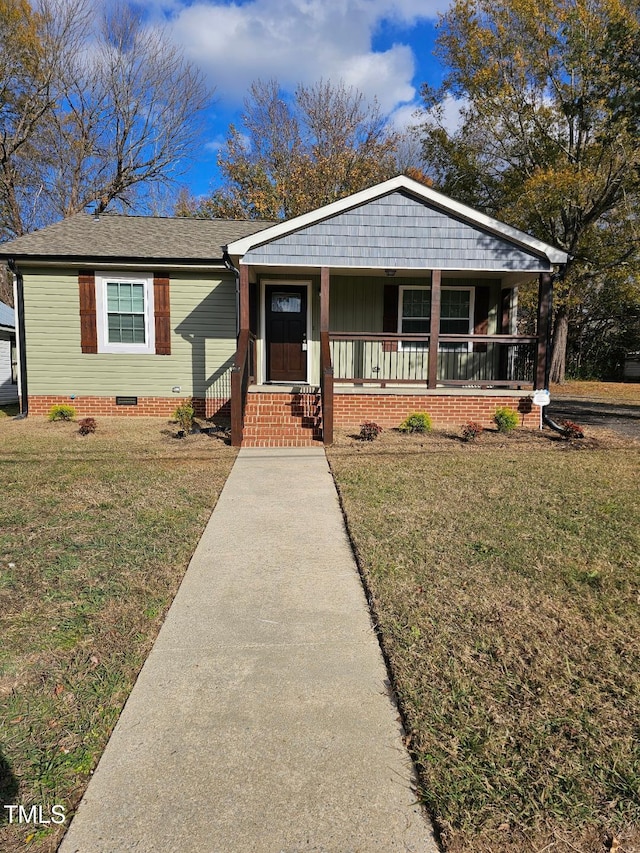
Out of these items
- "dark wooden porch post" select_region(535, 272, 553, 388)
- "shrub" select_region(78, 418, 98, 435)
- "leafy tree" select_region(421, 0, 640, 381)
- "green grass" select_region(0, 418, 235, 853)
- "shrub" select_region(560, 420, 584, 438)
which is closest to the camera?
"green grass" select_region(0, 418, 235, 853)

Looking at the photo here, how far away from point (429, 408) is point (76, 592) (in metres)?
7.73

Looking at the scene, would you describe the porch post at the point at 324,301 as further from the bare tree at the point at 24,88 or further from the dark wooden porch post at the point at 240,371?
the bare tree at the point at 24,88

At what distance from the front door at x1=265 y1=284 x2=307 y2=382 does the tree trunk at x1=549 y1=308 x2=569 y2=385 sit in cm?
1046

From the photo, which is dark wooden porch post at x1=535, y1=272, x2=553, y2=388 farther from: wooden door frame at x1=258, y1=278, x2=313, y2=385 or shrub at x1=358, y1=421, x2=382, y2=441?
wooden door frame at x1=258, y1=278, x2=313, y2=385

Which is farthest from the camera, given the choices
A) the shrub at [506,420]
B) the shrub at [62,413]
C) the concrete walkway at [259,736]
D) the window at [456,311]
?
the window at [456,311]

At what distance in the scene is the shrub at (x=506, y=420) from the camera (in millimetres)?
9391

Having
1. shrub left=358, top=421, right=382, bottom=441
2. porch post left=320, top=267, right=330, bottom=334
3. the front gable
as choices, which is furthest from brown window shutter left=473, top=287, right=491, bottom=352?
shrub left=358, top=421, right=382, bottom=441

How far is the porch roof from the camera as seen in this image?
9.75 m

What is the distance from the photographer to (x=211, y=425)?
418 inches

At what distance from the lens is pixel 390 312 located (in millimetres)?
11867

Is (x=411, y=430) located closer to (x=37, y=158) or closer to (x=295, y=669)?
(x=295, y=669)

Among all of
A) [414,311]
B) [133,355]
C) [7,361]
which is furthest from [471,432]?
[7,361]

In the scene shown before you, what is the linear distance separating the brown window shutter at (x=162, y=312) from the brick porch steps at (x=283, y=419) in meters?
2.54

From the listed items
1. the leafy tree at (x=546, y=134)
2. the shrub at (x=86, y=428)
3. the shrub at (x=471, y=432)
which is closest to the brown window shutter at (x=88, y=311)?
the shrub at (x=86, y=428)
